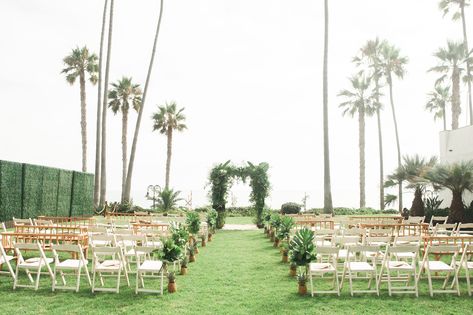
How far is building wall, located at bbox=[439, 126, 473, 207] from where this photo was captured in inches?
Result: 838

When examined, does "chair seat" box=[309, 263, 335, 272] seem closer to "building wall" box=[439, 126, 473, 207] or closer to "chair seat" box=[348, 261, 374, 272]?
"chair seat" box=[348, 261, 374, 272]

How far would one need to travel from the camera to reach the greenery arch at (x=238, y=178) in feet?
76.7

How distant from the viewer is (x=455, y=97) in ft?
110

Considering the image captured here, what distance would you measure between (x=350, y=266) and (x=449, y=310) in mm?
1611

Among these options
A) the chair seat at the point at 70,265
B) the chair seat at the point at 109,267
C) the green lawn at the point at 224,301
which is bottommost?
the green lawn at the point at 224,301

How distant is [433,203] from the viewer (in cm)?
2136

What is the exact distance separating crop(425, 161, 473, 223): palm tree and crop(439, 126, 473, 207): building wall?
12.9 feet

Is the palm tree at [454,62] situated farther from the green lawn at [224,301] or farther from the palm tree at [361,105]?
the green lawn at [224,301]

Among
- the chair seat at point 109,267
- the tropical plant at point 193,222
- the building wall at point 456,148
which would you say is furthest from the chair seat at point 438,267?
the building wall at point 456,148

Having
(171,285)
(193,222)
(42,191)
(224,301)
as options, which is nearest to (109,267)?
(171,285)

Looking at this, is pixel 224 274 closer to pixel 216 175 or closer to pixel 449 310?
pixel 449 310

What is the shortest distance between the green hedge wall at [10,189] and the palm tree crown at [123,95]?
19368mm

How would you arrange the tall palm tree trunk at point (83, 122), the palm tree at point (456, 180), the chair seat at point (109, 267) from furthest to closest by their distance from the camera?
the tall palm tree trunk at point (83, 122) < the palm tree at point (456, 180) < the chair seat at point (109, 267)

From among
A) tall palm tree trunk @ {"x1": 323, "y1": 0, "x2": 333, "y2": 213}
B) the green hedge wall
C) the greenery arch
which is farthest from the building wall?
the green hedge wall
